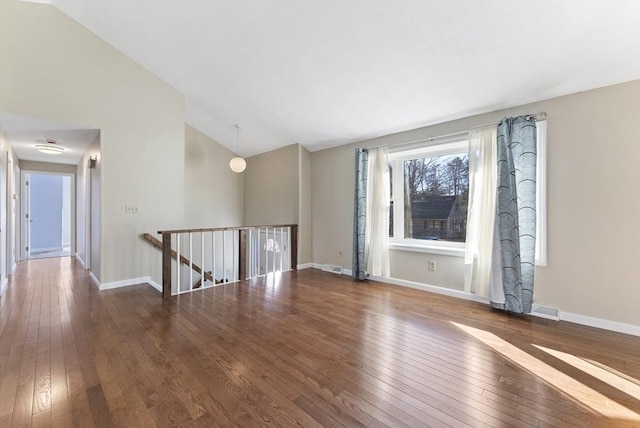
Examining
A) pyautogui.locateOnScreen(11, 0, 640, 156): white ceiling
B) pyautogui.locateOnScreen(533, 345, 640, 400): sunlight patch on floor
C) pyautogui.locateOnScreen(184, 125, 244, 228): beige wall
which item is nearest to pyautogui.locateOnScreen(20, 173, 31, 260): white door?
pyautogui.locateOnScreen(184, 125, 244, 228): beige wall

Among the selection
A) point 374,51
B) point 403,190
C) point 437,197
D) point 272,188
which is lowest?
point 437,197

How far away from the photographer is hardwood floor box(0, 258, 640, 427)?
149cm

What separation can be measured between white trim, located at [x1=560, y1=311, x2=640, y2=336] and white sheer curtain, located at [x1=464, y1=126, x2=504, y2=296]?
696 mm

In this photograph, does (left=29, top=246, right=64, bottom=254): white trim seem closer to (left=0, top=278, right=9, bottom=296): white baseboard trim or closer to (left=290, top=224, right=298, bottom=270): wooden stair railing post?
(left=0, top=278, right=9, bottom=296): white baseboard trim

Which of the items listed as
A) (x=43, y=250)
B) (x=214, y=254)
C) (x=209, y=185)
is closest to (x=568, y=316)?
(x=214, y=254)

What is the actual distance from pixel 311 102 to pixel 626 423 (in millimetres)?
3899

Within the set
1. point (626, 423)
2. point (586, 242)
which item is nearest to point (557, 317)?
point (586, 242)

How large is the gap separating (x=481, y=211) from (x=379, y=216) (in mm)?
1403

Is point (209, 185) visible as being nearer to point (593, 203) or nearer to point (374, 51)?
point (374, 51)

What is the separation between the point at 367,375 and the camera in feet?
6.00

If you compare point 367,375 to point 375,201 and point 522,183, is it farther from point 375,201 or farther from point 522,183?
point 375,201

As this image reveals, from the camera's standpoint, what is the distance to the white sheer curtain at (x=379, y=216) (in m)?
4.19

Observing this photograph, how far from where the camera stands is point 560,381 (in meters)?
1.78

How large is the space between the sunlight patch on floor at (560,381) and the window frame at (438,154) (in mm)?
1188
